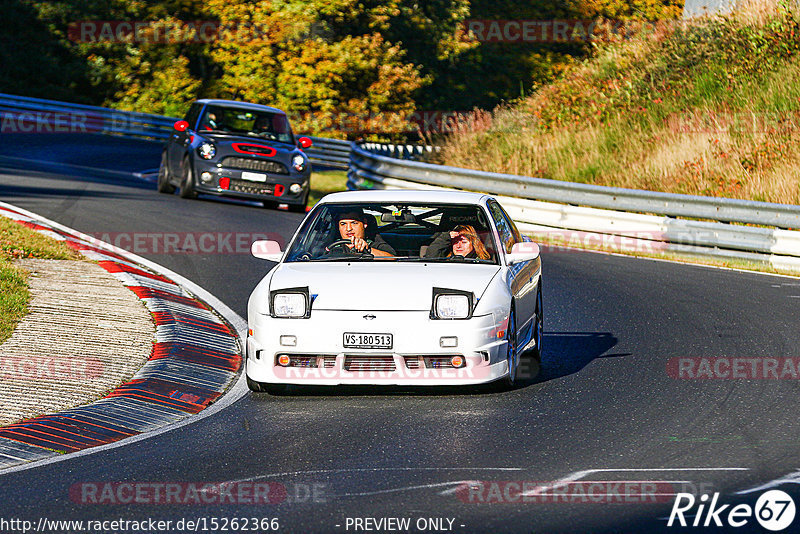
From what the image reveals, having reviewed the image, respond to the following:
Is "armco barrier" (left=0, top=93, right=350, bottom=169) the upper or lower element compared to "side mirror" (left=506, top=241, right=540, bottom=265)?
lower

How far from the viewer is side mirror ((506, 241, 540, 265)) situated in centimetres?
955

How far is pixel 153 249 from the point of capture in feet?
53.3

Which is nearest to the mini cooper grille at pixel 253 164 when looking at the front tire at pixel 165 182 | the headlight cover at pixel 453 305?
the front tire at pixel 165 182

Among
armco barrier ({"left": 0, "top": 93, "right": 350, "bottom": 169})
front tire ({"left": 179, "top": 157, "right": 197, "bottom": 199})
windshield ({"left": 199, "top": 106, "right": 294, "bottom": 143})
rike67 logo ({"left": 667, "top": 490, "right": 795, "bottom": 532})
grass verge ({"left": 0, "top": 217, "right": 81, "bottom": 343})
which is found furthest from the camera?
armco barrier ({"left": 0, "top": 93, "right": 350, "bottom": 169})

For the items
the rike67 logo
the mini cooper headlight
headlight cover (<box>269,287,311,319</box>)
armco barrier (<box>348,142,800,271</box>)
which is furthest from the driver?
the mini cooper headlight

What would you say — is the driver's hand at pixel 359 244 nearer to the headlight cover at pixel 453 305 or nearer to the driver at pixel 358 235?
the driver at pixel 358 235

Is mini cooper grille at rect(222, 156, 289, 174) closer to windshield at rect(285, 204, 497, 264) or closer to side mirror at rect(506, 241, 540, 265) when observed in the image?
windshield at rect(285, 204, 497, 264)

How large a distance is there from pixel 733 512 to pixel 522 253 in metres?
3.84

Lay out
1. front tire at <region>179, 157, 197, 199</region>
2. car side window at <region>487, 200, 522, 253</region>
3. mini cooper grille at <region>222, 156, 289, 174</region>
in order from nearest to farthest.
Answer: car side window at <region>487, 200, 522, 253</region> → mini cooper grille at <region>222, 156, 289, 174</region> → front tire at <region>179, 157, 197, 199</region>

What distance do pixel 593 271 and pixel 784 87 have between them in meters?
11.0

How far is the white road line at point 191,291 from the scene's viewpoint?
7.42m

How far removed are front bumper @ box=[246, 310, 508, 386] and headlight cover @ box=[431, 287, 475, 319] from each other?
0.07m

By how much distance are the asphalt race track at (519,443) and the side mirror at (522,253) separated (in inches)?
36.1

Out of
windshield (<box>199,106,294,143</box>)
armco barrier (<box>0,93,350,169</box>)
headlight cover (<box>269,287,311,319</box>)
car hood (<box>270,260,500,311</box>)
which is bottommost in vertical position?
armco barrier (<box>0,93,350,169</box>)
